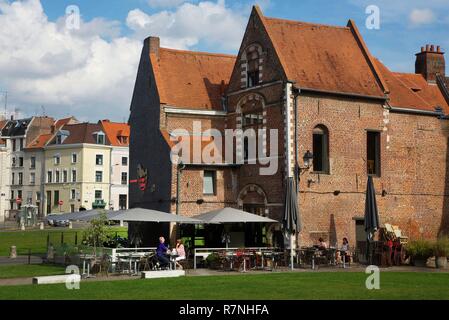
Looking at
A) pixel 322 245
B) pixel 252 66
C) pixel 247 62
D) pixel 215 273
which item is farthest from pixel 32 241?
Answer: pixel 215 273

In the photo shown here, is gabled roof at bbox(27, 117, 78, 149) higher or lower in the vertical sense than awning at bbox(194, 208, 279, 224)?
higher

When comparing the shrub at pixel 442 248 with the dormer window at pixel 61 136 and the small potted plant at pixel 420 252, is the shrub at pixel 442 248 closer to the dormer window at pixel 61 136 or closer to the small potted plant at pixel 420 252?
the small potted plant at pixel 420 252

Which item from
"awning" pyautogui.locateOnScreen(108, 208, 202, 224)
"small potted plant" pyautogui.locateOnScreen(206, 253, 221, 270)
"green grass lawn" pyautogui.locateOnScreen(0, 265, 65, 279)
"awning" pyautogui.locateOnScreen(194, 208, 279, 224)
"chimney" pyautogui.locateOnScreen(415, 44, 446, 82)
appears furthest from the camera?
"chimney" pyautogui.locateOnScreen(415, 44, 446, 82)

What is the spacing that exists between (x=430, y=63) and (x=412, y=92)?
5484mm

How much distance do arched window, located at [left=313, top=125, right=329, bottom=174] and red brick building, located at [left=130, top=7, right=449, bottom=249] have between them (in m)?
0.05

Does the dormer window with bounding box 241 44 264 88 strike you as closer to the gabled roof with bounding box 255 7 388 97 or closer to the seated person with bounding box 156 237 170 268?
the gabled roof with bounding box 255 7 388 97

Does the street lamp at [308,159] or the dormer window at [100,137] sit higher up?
the dormer window at [100,137]

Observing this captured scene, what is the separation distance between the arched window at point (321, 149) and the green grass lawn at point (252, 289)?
9234mm

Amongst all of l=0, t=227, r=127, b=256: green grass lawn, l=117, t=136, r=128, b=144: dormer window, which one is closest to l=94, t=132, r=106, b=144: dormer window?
l=117, t=136, r=128, b=144: dormer window

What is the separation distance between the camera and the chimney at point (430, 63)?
129ft

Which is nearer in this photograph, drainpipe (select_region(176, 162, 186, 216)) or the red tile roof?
drainpipe (select_region(176, 162, 186, 216))

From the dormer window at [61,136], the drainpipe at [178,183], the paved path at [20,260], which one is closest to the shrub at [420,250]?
the drainpipe at [178,183]

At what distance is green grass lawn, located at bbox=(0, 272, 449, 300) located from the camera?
16500mm

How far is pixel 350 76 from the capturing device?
3281cm
